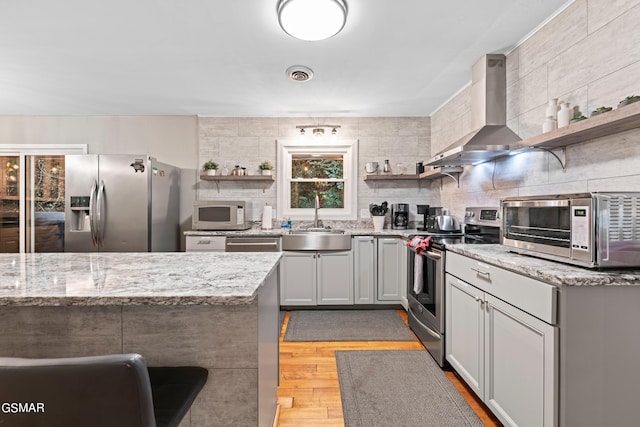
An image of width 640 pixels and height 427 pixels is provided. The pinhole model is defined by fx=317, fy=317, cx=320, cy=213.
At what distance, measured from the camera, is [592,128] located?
1501 mm

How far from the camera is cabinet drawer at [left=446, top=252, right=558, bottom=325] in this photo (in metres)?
1.28

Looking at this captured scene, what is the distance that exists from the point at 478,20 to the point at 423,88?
45.6 inches

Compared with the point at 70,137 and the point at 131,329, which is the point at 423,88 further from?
the point at 70,137

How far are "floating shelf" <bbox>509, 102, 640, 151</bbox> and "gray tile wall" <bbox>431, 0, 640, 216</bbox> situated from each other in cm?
→ 6

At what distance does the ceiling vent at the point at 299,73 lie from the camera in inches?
110

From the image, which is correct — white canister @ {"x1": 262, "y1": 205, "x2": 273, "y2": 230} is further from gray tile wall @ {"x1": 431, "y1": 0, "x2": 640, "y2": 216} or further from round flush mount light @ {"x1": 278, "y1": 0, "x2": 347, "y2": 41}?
gray tile wall @ {"x1": 431, "y1": 0, "x2": 640, "y2": 216}

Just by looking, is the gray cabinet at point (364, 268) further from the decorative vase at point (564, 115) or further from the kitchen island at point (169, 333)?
the kitchen island at point (169, 333)

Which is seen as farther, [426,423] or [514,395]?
[426,423]

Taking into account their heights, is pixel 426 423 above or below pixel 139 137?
below

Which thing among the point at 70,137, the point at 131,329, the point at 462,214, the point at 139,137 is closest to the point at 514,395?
the point at 131,329

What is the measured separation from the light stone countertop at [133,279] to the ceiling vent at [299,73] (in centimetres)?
187

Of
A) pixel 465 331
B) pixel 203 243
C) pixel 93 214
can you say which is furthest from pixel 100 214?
pixel 465 331

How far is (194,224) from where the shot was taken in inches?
144

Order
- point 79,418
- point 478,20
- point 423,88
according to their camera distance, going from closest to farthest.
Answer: point 79,418 → point 478,20 → point 423,88
